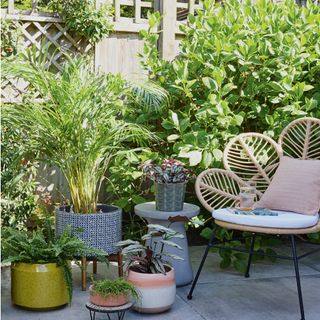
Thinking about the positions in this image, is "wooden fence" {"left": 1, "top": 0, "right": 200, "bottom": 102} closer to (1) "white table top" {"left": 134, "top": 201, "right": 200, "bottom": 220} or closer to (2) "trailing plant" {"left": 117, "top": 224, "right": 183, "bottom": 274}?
(1) "white table top" {"left": 134, "top": 201, "right": 200, "bottom": 220}

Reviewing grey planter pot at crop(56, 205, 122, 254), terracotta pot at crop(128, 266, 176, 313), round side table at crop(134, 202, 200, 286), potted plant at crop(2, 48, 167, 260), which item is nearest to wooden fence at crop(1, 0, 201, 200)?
potted plant at crop(2, 48, 167, 260)

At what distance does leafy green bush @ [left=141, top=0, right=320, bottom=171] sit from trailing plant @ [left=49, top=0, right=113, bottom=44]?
0.35 m

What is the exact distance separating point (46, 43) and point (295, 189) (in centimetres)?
216

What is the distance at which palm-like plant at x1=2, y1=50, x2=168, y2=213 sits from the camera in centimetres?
331

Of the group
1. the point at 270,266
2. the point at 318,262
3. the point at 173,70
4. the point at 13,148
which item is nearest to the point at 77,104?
the point at 13,148

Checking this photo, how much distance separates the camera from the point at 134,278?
303cm

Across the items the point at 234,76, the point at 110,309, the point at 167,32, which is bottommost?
the point at 110,309

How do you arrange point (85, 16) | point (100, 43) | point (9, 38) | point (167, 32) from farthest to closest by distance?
point (167, 32), point (100, 43), point (85, 16), point (9, 38)

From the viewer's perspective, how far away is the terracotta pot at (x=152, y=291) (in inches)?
118

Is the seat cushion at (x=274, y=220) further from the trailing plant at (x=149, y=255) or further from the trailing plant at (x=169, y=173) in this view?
the trailing plant at (x=169, y=173)

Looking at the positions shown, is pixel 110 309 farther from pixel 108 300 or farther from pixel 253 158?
pixel 253 158

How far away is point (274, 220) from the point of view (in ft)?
10.0

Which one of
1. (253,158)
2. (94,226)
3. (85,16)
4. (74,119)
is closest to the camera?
(74,119)

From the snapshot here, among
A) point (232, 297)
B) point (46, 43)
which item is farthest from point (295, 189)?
point (46, 43)
